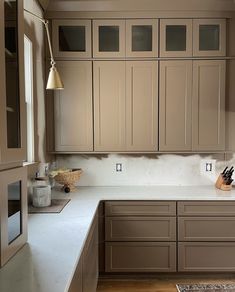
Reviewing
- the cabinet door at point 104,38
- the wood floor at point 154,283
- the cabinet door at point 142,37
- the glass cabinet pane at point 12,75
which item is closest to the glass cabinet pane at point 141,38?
the cabinet door at point 142,37

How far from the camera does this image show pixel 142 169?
11.0 ft

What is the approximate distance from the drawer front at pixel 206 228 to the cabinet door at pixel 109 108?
0.98 m

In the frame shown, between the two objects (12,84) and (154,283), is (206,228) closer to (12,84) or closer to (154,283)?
(154,283)

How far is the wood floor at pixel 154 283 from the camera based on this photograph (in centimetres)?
272

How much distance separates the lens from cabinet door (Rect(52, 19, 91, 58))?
3.00m

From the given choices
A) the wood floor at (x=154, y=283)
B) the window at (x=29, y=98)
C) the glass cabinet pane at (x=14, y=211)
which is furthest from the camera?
the wood floor at (x=154, y=283)

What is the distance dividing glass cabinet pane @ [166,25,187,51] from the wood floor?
7.61 feet

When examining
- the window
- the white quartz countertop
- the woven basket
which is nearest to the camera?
the white quartz countertop

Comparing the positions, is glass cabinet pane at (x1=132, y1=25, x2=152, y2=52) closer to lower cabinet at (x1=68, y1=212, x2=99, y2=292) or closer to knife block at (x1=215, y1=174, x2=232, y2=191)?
knife block at (x1=215, y1=174, x2=232, y2=191)

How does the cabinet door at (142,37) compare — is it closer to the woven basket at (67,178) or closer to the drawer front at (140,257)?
the woven basket at (67,178)

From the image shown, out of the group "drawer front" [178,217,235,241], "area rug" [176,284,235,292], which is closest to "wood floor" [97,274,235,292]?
"area rug" [176,284,235,292]

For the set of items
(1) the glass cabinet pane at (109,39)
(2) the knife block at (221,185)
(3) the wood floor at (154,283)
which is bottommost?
(3) the wood floor at (154,283)

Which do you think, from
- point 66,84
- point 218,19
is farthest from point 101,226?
point 218,19

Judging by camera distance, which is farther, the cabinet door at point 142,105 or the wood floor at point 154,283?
the cabinet door at point 142,105
